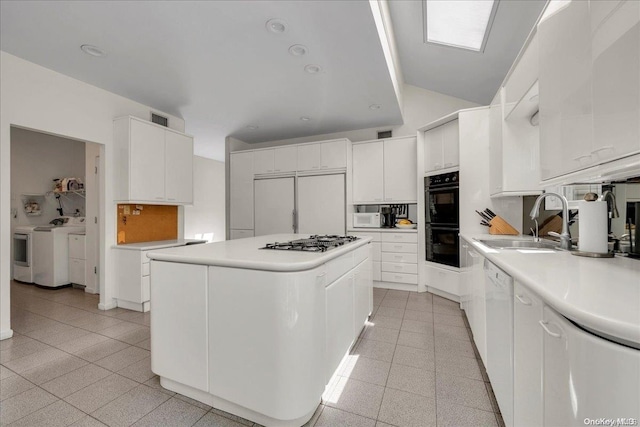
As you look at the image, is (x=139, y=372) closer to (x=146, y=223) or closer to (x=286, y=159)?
(x=146, y=223)

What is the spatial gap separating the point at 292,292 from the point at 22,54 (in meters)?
3.60

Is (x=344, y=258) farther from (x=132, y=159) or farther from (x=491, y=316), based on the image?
(x=132, y=159)

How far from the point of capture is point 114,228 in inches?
138

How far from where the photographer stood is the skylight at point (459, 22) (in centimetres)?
265

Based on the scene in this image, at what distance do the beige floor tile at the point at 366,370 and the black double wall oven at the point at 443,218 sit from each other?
1963 millimetres

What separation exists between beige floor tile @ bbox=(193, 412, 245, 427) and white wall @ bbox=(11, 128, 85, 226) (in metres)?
5.56

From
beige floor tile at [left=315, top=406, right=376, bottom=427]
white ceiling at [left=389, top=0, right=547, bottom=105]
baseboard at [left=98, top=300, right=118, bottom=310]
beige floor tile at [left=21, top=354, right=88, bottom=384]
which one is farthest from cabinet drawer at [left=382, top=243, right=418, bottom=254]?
baseboard at [left=98, top=300, right=118, bottom=310]

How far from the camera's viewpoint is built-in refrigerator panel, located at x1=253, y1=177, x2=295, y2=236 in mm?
4902

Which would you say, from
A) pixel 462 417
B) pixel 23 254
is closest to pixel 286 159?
pixel 462 417

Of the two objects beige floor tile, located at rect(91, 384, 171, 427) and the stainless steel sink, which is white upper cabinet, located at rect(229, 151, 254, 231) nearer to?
beige floor tile, located at rect(91, 384, 171, 427)

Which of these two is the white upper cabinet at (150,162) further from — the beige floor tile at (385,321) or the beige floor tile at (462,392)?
the beige floor tile at (462,392)

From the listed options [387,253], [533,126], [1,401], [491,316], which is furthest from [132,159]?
[533,126]

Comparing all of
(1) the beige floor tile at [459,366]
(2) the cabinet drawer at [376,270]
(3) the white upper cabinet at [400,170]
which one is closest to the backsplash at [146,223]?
(2) the cabinet drawer at [376,270]

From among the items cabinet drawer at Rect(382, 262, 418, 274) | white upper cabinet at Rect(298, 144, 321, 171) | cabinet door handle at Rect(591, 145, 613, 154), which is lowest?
cabinet drawer at Rect(382, 262, 418, 274)
